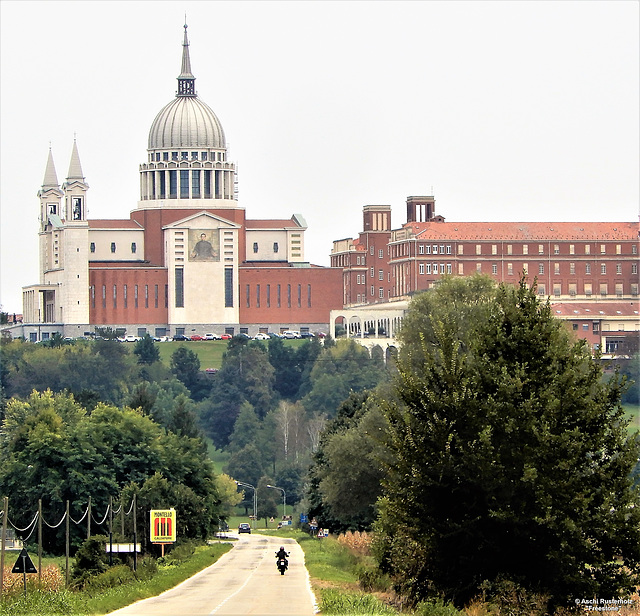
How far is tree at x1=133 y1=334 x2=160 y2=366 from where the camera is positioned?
17512 cm

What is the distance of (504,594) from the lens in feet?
106

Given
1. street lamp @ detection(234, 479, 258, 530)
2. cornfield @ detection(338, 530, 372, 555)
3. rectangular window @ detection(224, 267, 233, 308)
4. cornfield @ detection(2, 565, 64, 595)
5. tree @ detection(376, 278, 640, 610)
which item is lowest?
street lamp @ detection(234, 479, 258, 530)

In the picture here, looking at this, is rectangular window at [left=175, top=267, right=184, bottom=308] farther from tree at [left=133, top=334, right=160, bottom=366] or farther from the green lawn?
tree at [left=133, top=334, right=160, bottom=366]

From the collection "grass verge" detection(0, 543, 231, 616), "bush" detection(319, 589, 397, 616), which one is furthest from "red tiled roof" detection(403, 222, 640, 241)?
"bush" detection(319, 589, 397, 616)

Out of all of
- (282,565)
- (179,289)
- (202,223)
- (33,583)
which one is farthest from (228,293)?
(33,583)

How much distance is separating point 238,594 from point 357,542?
17497 millimetres

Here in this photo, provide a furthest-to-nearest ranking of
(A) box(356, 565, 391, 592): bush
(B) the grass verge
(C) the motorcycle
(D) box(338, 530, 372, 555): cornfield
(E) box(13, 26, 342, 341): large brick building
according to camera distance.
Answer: (E) box(13, 26, 342, 341): large brick building → (D) box(338, 530, 372, 555): cornfield → (C) the motorcycle → (A) box(356, 565, 391, 592): bush → (B) the grass verge

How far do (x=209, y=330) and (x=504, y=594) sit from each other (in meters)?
160

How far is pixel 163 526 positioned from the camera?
178 feet

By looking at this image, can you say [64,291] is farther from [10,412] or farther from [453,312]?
[453,312]

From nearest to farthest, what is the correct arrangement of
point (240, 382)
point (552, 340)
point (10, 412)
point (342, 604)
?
point (342, 604) < point (552, 340) < point (10, 412) < point (240, 382)

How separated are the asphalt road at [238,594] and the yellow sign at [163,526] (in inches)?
60.8

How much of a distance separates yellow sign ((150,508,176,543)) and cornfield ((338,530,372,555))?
18.3 ft

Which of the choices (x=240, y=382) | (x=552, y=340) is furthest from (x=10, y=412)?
(x=552, y=340)
